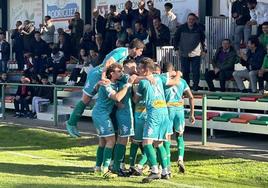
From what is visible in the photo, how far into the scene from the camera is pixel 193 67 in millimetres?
16703

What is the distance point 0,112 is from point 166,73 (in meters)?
11.1

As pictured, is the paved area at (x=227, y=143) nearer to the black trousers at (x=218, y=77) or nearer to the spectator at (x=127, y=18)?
the black trousers at (x=218, y=77)

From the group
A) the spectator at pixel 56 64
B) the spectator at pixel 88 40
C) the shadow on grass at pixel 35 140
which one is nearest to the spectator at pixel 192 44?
the shadow on grass at pixel 35 140

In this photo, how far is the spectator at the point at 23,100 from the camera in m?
20.7

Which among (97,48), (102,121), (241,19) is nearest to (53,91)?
(97,48)

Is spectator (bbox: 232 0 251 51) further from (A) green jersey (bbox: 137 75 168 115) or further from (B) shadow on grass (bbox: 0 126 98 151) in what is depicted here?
(A) green jersey (bbox: 137 75 168 115)

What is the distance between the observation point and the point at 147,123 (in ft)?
34.2

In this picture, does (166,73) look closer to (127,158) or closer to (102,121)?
(102,121)

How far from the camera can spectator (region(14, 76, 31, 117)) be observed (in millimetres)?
20703

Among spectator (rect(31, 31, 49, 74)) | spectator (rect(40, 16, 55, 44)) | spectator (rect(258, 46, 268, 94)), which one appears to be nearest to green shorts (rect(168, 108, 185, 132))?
spectator (rect(258, 46, 268, 94))

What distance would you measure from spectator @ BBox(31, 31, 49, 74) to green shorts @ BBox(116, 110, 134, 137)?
1191cm

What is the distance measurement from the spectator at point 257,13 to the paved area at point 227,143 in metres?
3.11

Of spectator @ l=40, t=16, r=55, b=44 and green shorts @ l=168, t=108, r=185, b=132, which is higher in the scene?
spectator @ l=40, t=16, r=55, b=44

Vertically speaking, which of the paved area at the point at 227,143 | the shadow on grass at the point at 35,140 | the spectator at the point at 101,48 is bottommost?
the shadow on grass at the point at 35,140
